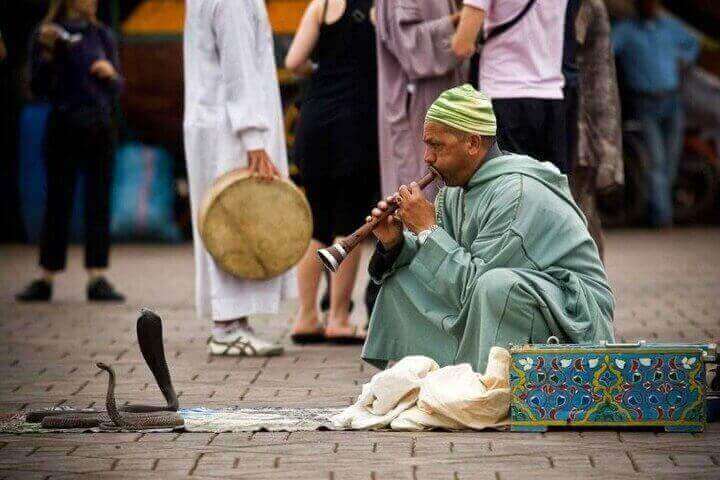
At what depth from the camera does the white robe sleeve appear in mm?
7457

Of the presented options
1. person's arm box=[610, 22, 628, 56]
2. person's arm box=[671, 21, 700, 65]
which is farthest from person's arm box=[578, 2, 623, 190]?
person's arm box=[671, 21, 700, 65]

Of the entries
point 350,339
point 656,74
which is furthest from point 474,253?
point 656,74

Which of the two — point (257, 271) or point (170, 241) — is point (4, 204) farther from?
point (257, 271)

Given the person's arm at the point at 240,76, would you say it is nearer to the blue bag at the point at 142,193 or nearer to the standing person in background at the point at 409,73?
the standing person in background at the point at 409,73

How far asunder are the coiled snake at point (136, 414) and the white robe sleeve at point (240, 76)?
1901 mm

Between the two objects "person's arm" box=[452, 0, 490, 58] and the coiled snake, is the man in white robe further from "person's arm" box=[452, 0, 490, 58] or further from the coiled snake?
the coiled snake

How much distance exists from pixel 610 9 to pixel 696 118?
4.44ft

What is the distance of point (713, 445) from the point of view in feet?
17.3

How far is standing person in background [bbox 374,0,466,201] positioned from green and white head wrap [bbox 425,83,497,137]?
159 cm

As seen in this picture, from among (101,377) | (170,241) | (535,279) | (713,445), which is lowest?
(170,241)

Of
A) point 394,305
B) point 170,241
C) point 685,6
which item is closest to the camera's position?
point 394,305

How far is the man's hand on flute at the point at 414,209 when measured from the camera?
5.84 m

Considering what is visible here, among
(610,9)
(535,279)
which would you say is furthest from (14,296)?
(610,9)

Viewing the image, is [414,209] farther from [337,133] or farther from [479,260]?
[337,133]
